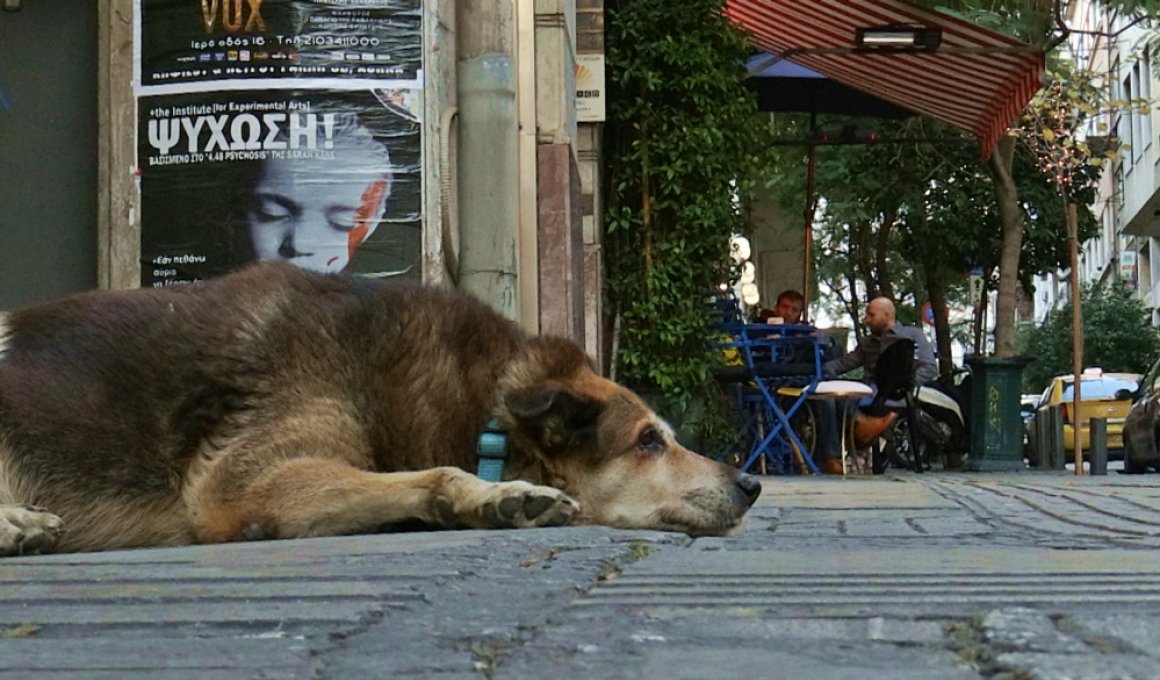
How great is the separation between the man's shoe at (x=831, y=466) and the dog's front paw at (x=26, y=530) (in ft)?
34.3

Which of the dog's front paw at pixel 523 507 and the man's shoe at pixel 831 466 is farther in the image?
the man's shoe at pixel 831 466

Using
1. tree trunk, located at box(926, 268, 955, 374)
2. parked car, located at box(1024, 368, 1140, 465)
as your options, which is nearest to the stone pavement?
tree trunk, located at box(926, 268, 955, 374)

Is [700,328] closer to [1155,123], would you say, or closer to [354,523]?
[354,523]

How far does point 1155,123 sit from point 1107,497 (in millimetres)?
39633

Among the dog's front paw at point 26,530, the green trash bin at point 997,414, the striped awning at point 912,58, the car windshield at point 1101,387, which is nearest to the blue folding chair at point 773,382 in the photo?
the green trash bin at point 997,414

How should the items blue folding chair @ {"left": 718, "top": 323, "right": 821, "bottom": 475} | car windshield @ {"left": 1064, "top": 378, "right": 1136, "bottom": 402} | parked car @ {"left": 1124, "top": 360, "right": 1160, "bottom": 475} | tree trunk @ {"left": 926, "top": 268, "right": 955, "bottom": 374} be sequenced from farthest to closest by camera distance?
car windshield @ {"left": 1064, "top": 378, "right": 1136, "bottom": 402} < tree trunk @ {"left": 926, "top": 268, "right": 955, "bottom": 374} < parked car @ {"left": 1124, "top": 360, "right": 1160, "bottom": 475} < blue folding chair @ {"left": 718, "top": 323, "right": 821, "bottom": 475}

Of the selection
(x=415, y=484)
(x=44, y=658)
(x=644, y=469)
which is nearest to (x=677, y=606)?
(x=44, y=658)

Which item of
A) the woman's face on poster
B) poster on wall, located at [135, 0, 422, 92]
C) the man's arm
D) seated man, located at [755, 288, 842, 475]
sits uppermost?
poster on wall, located at [135, 0, 422, 92]

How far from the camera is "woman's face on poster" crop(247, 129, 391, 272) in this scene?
7785mm

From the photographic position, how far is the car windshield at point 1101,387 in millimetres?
29406

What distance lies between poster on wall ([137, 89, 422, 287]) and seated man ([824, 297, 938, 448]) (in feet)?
22.6

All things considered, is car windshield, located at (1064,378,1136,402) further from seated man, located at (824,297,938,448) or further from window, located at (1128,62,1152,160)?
window, located at (1128,62,1152,160)

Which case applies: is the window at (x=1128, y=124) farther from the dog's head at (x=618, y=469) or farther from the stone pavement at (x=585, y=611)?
the stone pavement at (x=585, y=611)

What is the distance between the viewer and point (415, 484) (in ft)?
14.5
